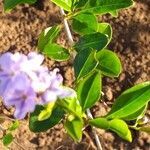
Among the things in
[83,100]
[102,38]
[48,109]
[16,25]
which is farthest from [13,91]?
[16,25]

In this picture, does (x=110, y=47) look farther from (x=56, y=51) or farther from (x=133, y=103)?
(x=133, y=103)

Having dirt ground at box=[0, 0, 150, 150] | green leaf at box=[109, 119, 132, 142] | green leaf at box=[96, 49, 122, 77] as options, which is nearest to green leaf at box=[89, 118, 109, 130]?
green leaf at box=[109, 119, 132, 142]

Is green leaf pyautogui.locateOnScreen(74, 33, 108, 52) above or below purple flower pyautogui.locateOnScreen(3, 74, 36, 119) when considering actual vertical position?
below

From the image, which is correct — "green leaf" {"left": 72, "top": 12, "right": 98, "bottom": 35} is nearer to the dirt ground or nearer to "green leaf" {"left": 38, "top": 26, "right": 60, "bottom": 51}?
"green leaf" {"left": 38, "top": 26, "right": 60, "bottom": 51}

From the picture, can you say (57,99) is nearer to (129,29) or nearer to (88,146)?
(88,146)

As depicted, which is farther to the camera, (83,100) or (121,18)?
(121,18)

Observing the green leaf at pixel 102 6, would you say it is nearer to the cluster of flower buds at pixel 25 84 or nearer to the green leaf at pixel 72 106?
the green leaf at pixel 72 106
